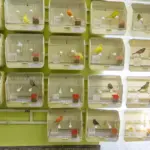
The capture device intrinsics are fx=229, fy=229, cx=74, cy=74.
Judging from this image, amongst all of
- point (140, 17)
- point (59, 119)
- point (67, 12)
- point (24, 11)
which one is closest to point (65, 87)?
point (59, 119)

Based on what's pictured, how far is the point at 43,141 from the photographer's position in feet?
6.96

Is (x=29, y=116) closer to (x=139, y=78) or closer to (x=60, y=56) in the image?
(x=60, y=56)

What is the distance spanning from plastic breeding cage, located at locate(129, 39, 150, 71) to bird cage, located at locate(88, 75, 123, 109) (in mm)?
211

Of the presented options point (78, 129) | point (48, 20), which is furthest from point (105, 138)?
point (48, 20)

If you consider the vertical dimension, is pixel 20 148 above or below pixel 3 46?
below

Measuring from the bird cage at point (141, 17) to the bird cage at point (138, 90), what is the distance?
0.44 meters

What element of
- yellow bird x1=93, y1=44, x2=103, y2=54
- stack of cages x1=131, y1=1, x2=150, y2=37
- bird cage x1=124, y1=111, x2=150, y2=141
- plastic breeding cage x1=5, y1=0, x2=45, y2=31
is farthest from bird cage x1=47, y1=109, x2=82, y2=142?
stack of cages x1=131, y1=1, x2=150, y2=37

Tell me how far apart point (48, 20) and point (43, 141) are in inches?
43.0

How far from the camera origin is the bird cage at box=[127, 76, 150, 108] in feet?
6.56

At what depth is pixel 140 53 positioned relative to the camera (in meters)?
2.06

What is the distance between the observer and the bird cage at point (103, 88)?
1.97 meters

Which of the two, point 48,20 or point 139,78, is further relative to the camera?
point 139,78

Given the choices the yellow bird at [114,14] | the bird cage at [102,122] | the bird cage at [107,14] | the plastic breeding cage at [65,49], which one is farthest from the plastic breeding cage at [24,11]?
the bird cage at [102,122]

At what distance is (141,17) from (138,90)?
25.9 inches
